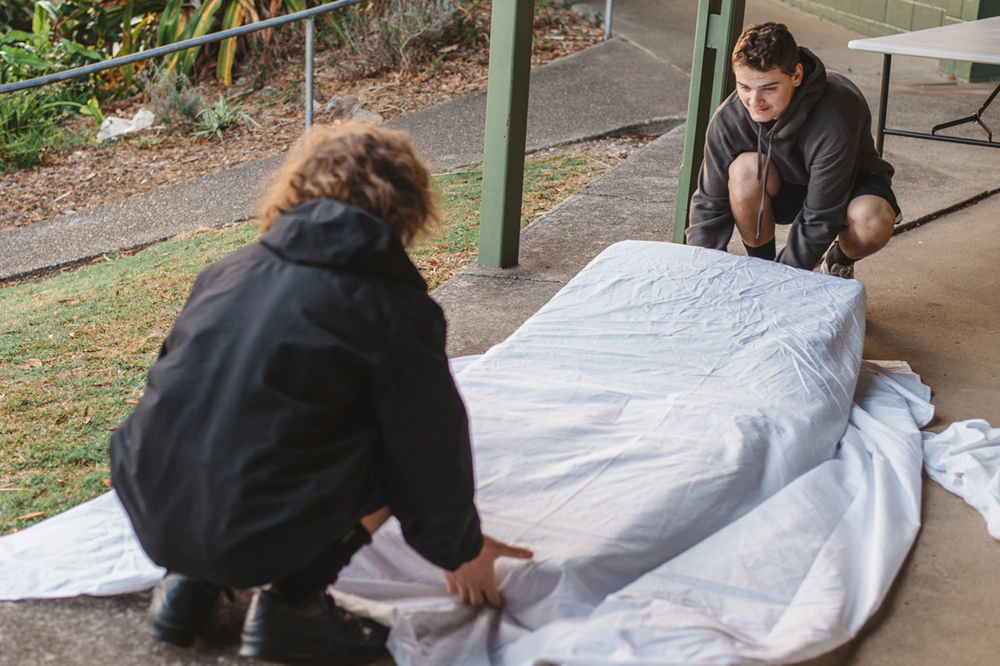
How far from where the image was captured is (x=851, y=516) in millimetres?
2025

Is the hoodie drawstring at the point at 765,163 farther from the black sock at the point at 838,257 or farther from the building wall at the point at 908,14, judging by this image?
the building wall at the point at 908,14

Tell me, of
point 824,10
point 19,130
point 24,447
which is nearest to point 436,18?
point 19,130

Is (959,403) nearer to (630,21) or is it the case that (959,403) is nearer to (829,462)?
(829,462)

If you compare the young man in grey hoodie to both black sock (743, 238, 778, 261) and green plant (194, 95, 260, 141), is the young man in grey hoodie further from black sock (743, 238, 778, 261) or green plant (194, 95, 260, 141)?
green plant (194, 95, 260, 141)

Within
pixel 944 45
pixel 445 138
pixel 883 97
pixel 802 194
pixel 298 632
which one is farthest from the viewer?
pixel 445 138

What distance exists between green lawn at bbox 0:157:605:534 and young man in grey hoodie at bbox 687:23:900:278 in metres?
1.30

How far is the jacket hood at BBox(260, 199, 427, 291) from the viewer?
4.62 ft

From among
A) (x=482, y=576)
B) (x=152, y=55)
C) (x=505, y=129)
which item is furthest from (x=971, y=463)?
(x=152, y=55)

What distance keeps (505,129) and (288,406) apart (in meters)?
2.35

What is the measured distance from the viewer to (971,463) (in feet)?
7.51

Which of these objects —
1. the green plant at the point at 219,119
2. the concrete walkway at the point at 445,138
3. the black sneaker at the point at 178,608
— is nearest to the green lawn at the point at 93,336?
the concrete walkway at the point at 445,138

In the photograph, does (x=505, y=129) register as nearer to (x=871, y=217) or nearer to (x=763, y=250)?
(x=763, y=250)

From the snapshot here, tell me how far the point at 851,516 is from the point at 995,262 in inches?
95.2

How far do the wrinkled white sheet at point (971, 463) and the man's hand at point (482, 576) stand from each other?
1.19 meters
